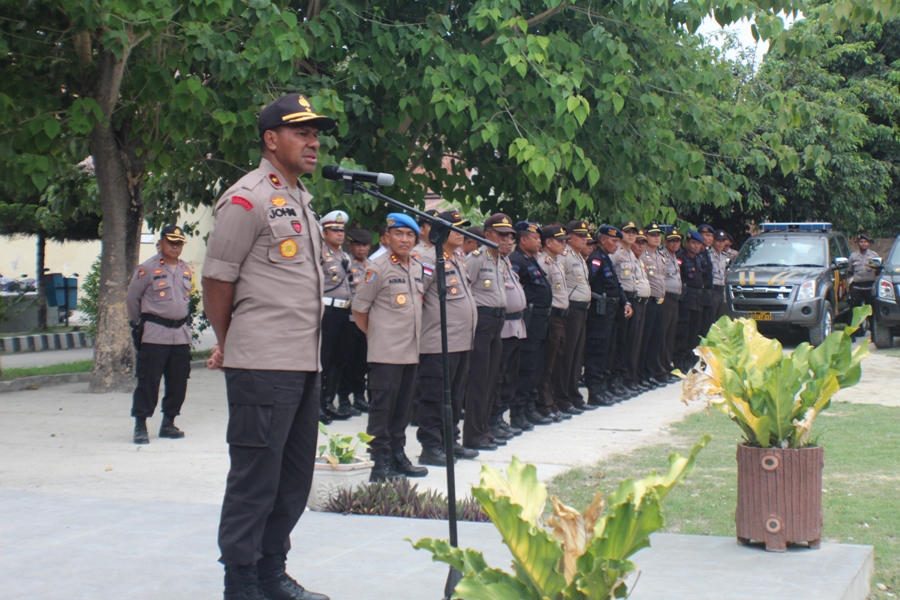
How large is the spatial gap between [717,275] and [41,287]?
15014mm

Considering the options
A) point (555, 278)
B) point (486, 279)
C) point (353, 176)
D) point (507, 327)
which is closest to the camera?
point (353, 176)

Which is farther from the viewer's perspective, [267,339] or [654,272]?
[654,272]

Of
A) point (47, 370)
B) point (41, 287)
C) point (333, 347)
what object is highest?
point (41, 287)

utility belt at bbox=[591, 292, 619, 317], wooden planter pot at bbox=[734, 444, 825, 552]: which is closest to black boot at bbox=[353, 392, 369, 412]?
utility belt at bbox=[591, 292, 619, 317]

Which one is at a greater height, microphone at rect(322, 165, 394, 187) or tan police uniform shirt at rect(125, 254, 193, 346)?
microphone at rect(322, 165, 394, 187)

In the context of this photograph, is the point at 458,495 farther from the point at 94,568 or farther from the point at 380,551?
the point at 94,568

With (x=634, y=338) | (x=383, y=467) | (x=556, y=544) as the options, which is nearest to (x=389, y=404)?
(x=383, y=467)

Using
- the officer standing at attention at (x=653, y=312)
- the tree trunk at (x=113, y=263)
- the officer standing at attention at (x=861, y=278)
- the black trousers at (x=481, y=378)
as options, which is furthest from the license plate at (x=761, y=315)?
the tree trunk at (x=113, y=263)

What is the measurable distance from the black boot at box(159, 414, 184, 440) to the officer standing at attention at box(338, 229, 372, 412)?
215 centimetres

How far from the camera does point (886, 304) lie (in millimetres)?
16922

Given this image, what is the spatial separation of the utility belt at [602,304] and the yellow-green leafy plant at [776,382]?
6.10 m

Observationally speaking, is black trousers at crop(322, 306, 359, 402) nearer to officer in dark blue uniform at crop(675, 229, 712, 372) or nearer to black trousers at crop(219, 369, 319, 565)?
officer in dark blue uniform at crop(675, 229, 712, 372)

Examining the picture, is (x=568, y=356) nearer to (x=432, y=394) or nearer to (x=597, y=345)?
(x=597, y=345)

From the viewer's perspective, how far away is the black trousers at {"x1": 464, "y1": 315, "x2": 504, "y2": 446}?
873 centimetres
